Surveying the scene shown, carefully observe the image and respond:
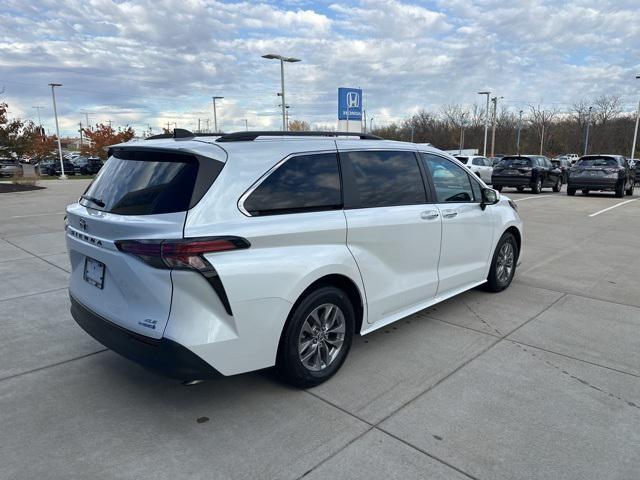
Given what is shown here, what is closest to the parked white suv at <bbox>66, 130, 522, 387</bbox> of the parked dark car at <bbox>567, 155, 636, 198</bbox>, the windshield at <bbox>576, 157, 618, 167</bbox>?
the parked dark car at <bbox>567, 155, 636, 198</bbox>

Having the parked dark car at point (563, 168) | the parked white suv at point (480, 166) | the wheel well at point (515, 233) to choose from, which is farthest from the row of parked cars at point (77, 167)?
the wheel well at point (515, 233)

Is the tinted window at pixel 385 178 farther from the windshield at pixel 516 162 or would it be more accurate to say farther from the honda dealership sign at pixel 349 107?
the windshield at pixel 516 162

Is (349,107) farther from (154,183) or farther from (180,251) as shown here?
(180,251)

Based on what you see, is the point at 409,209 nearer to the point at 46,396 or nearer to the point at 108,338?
the point at 108,338

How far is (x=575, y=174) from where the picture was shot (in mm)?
19625

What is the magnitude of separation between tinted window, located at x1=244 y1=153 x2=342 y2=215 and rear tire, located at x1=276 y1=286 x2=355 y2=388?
2.01 ft

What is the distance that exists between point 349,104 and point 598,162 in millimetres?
10476

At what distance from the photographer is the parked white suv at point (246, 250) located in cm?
274

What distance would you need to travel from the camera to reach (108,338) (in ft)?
10.1

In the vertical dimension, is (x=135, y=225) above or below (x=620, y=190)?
above

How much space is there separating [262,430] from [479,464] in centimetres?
127

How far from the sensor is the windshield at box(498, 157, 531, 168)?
20.1 meters

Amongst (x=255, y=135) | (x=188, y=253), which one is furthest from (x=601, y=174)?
(x=188, y=253)

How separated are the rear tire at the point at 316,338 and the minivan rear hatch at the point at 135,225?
2.81 feet
